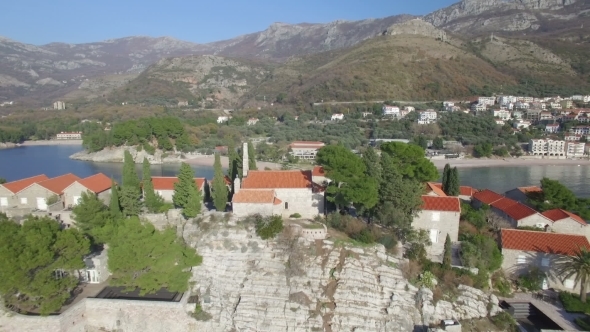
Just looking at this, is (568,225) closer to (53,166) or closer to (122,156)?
(122,156)

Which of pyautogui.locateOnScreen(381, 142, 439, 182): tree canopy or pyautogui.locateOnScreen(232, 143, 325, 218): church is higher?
pyautogui.locateOnScreen(381, 142, 439, 182): tree canopy

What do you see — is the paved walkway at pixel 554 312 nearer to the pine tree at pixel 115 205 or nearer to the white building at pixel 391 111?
the pine tree at pixel 115 205

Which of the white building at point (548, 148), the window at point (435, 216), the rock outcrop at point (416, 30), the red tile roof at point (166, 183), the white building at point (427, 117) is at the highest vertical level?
the rock outcrop at point (416, 30)

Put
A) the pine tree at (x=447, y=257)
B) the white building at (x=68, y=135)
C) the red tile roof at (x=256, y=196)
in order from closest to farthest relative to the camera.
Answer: the pine tree at (x=447, y=257), the red tile roof at (x=256, y=196), the white building at (x=68, y=135)

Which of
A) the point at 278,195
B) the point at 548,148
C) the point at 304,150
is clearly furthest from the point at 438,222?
the point at 548,148

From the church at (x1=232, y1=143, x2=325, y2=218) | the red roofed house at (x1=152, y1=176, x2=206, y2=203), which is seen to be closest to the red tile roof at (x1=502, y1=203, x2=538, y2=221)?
the church at (x1=232, y1=143, x2=325, y2=218)

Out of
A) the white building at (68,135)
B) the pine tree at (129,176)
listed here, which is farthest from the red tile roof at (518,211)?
the white building at (68,135)

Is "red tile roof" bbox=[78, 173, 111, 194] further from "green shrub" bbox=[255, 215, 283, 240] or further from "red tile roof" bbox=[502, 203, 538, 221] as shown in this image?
"red tile roof" bbox=[502, 203, 538, 221]

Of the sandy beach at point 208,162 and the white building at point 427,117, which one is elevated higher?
the white building at point 427,117
